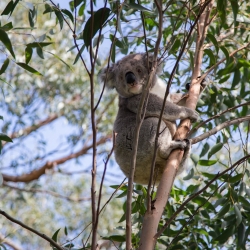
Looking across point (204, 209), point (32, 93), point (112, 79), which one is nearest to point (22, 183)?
point (32, 93)

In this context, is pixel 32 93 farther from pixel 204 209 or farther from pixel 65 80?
pixel 204 209

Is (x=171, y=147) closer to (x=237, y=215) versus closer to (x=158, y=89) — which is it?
(x=237, y=215)

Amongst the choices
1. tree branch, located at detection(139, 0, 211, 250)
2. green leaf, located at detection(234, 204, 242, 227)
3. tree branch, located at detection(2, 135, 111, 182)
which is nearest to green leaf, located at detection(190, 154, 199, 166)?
green leaf, located at detection(234, 204, 242, 227)

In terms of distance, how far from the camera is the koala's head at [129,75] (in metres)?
3.23

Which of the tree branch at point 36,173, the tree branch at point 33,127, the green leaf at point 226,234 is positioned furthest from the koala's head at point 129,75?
the tree branch at point 36,173

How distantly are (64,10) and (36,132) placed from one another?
5630 mm

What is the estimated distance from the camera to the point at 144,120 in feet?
10.1

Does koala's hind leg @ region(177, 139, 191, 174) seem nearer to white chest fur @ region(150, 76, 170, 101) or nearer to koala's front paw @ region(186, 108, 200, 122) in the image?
koala's front paw @ region(186, 108, 200, 122)

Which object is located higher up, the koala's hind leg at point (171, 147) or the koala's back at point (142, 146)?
the koala's back at point (142, 146)

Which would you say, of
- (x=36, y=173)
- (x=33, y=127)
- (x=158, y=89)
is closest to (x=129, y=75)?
(x=158, y=89)

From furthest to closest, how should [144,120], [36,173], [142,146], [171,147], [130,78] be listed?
1. [36,173]
2. [130,78]
3. [144,120]
4. [142,146]
5. [171,147]

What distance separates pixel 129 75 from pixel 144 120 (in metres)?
0.33

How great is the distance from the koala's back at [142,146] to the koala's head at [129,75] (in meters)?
0.19

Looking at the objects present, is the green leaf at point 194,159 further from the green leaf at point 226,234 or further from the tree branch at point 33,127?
the tree branch at point 33,127
